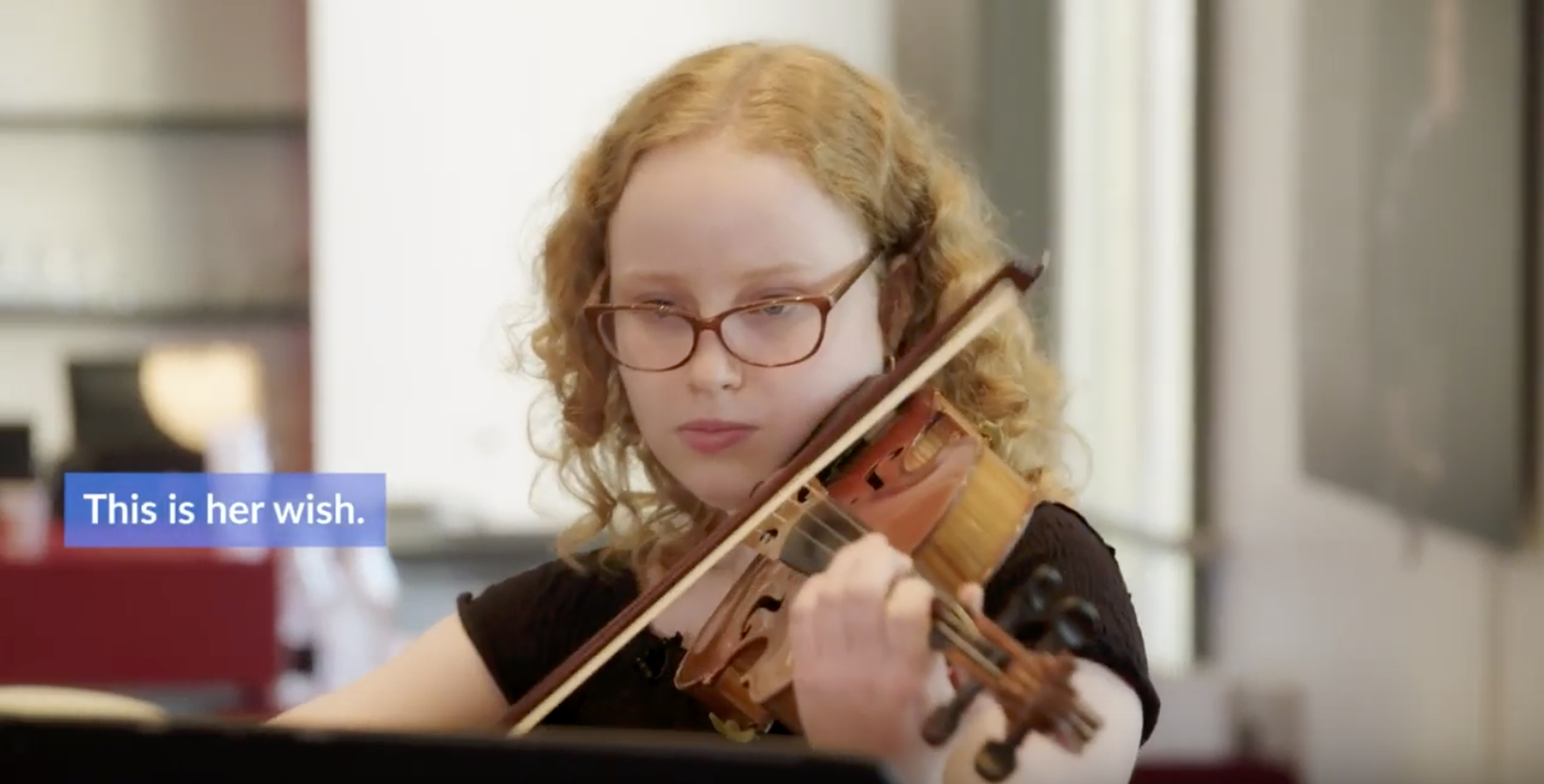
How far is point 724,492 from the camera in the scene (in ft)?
2.39

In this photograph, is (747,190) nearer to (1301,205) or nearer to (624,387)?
(624,387)

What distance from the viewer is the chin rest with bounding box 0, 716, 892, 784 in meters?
0.42

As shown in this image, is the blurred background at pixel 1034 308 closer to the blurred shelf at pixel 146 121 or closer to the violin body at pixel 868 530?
the blurred shelf at pixel 146 121

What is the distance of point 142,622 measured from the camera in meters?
1.72

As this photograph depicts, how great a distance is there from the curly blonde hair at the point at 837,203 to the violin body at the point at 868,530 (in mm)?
76

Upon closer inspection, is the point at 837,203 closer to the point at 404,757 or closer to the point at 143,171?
the point at 404,757

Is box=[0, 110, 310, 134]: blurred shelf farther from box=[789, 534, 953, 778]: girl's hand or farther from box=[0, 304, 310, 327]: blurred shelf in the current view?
box=[789, 534, 953, 778]: girl's hand

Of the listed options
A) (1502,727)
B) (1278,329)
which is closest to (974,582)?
(1502,727)

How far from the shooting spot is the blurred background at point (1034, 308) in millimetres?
1273

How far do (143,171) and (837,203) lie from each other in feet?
7.36

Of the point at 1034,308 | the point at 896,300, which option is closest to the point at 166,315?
the point at 1034,308

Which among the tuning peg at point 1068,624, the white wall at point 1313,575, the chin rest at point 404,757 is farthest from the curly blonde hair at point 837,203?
the white wall at point 1313,575
